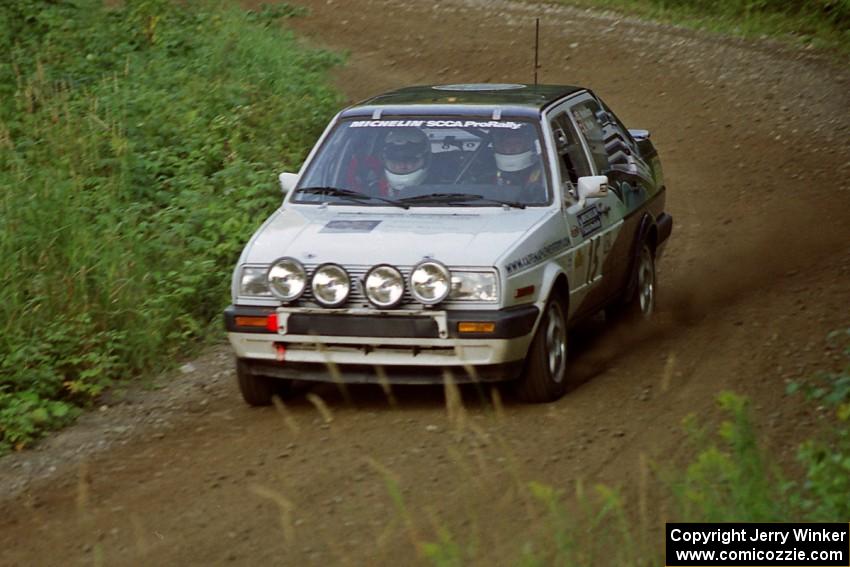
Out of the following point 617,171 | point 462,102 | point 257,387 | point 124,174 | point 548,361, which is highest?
point 462,102

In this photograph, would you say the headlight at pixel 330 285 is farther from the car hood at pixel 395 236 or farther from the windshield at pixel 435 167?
the windshield at pixel 435 167

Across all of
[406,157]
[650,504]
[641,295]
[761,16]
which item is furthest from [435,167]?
[761,16]

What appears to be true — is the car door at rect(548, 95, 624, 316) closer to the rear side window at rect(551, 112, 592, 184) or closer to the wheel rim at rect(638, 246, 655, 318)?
the rear side window at rect(551, 112, 592, 184)

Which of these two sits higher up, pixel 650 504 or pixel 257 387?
pixel 650 504

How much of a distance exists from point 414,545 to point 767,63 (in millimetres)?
13951

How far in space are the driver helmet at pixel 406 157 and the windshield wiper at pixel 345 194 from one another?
13 cm

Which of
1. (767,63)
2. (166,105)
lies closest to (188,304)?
(166,105)

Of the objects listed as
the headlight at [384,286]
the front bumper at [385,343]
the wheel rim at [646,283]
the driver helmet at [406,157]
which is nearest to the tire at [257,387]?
the front bumper at [385,343]

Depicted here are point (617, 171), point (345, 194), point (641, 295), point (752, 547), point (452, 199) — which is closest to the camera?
point (752, 547)

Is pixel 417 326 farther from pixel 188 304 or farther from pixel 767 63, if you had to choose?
pixel 767 63

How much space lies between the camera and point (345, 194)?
8180 mm

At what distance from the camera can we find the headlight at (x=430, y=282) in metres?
7.13

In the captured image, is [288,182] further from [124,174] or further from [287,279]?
[124,174]

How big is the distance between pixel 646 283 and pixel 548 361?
2.30m
